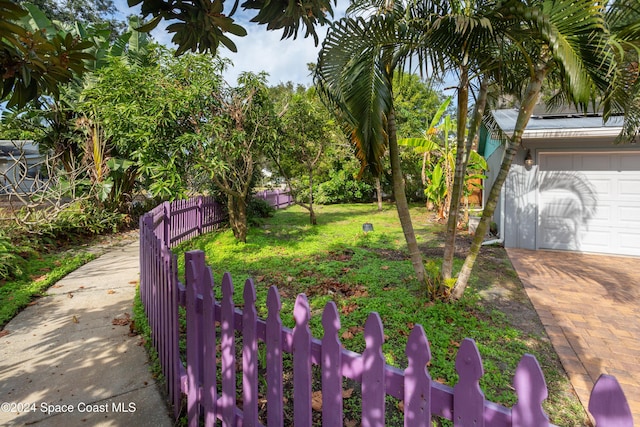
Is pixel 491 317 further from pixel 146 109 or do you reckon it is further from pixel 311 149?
pixel 311 149

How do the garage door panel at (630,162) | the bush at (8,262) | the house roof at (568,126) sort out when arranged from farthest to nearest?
the garage door panel at (630,162)
the house roof at (568,126)
the bush at (8,262)

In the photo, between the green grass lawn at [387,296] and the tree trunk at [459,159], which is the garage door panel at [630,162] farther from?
the tree trunk at [459,159]

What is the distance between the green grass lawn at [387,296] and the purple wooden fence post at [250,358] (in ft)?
3.02

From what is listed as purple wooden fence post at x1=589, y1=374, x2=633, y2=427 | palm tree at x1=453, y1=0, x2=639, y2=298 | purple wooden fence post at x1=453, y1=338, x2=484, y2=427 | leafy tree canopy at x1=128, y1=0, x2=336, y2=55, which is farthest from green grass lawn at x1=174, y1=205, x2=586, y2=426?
leafy tree canopy at x1=128, y1=0, x2=336, y2=55

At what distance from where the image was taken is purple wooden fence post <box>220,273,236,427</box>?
1895 millimetres

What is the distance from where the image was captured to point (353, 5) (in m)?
3.83

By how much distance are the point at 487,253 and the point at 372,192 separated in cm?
1437

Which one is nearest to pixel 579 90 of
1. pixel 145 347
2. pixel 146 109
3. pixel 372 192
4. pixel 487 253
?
pixel 145 347

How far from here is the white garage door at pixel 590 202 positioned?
24.4 feet

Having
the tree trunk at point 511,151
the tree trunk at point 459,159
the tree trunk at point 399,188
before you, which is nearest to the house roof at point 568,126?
the tree trunk at point 511,151

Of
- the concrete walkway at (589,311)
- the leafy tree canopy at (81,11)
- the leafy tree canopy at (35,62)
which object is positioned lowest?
the concrete walkway at (589,311)

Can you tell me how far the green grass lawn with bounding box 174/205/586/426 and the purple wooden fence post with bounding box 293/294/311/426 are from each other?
961mm

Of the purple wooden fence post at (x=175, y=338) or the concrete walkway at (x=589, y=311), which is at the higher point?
the purple wooden fence post at (x=175, y=338)

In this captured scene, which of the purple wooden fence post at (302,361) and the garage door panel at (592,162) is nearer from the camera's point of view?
the purple wooden fence post at (302,361)
